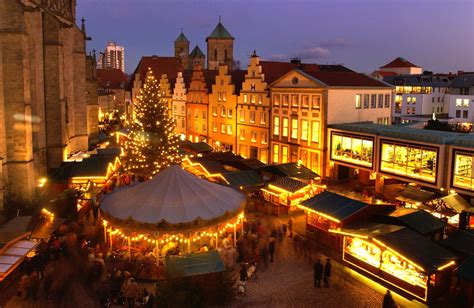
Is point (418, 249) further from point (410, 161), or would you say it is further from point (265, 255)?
point (410, 161)

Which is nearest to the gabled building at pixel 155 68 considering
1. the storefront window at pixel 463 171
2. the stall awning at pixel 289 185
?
the stall awning at pixel 289 185

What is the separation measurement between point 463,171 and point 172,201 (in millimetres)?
15854

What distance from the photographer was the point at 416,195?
85.6 feet

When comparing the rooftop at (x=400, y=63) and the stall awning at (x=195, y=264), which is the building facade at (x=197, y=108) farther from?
the rooftop at (x=400, y=63)

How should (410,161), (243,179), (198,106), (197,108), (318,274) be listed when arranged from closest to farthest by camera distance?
1. (318,274)
2. (410,161)
3. (243,179)
4. (198,106)
5. (197,108)

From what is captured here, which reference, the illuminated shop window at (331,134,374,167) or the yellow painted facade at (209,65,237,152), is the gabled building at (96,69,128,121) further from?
the illuminated shop window at (331,134,374,167)

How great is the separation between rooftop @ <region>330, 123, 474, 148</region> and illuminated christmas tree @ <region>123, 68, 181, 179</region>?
1196 centimetres

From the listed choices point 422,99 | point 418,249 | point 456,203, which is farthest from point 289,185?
point 422,99

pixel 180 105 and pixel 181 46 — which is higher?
pixel 181 46

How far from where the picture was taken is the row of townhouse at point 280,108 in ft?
115

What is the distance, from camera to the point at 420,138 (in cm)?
2708

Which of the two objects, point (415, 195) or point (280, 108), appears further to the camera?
point (280, 108)

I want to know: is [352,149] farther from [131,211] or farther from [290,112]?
[131,211]

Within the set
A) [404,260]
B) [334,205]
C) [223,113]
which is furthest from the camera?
[223,113]
